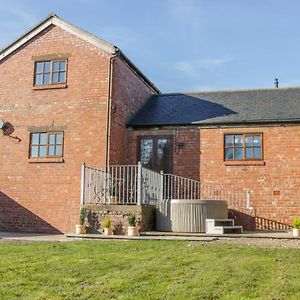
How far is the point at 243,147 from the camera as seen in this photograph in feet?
56.7

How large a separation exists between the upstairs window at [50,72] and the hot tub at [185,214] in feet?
22.2

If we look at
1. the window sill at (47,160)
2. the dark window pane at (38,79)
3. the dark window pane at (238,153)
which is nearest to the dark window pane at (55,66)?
the dark window pane at (38,79)

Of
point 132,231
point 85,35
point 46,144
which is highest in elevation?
point 85,35

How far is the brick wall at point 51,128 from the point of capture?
16578 millimetres

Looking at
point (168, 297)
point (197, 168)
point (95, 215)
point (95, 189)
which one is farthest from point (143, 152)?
point (168, 297)

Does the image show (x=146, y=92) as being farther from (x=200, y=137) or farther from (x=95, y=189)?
(x=95, y=189)


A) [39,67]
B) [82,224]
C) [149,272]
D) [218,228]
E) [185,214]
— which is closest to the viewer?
[149,272]

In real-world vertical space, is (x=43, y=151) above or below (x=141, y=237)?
above

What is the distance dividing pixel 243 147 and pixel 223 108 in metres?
2.44

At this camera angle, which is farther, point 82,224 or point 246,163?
point 246,163

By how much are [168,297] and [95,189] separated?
10.3m

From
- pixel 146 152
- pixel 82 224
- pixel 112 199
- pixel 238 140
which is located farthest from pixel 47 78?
pixel 238 140

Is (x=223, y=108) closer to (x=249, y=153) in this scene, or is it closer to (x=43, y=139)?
(x=249, y=153)

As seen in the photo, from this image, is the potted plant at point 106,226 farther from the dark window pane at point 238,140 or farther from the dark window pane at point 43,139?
the dark window pane at point 238,140
